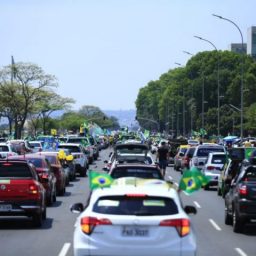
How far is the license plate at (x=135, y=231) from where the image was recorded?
11320 millimetres

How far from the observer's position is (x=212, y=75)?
5064 inches

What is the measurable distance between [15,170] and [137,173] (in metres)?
3.10

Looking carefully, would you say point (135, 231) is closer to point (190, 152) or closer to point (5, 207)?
point (5, 207)

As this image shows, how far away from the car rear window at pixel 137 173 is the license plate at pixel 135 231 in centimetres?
804

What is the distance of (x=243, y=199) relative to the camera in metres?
18.9

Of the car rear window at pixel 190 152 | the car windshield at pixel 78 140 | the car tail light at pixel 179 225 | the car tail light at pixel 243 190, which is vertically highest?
the car tail light at pixel 179 225

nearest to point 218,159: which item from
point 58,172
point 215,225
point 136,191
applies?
point 58,172

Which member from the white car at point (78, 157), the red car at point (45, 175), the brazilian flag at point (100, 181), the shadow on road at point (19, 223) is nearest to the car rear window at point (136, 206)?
the brazilian flag at point (100, 181)

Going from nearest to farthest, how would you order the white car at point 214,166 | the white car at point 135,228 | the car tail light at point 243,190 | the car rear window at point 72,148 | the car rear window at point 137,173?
the white car at point 135,228 < the car tail light at point 243,190 < the car rear window at point 137,173 < the white car at point 214,166 < the car rear window at point 72,148

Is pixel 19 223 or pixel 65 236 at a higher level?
pixel 65 236

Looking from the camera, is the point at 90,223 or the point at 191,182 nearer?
the point at 90,223

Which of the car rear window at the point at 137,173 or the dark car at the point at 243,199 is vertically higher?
the car rear window at the point at 137,173

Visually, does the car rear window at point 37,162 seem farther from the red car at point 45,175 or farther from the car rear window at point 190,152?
the car rear window at point 190,152

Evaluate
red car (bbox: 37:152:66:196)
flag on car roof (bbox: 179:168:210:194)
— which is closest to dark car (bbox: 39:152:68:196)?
red car (bbox: 37:152:66:196)
